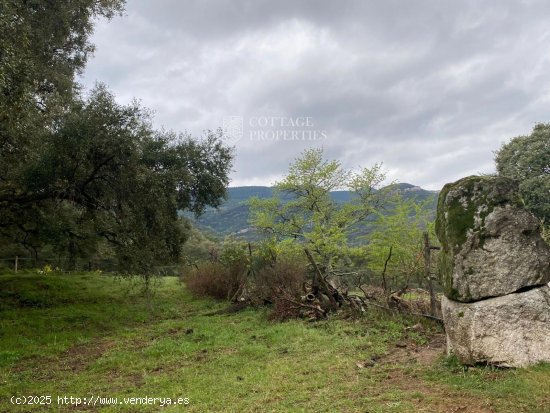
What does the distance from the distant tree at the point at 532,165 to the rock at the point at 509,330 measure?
92.7 feet

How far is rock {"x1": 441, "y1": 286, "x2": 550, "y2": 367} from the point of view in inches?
271

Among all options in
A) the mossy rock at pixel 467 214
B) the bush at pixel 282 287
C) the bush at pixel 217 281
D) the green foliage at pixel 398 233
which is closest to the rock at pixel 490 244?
the mossy rock at pixel 467 214

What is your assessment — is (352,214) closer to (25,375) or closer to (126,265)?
(126,265)

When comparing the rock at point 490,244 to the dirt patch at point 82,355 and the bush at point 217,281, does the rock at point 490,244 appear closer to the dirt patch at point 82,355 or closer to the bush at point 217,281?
the dirt patch at point 82,355

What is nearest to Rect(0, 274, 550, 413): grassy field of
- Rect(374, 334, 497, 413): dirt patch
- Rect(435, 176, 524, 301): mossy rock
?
Rect(374, 334, 497, 413): dirt patch

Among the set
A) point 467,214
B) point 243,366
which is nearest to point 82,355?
point 243,366

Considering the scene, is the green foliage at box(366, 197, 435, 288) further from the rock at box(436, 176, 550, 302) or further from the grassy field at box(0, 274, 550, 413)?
the rock at box(436, 176, 550, 302)

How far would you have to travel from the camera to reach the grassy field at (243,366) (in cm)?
639

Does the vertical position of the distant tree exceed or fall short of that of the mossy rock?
it exceeds it

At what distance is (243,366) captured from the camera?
923 centimetres

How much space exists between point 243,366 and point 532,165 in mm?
35571

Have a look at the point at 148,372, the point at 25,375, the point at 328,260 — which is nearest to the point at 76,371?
the point at 25,375

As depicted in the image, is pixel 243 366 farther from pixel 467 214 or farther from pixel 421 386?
pixel 467 214

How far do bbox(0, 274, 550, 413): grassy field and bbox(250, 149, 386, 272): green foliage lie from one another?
17.0 m
